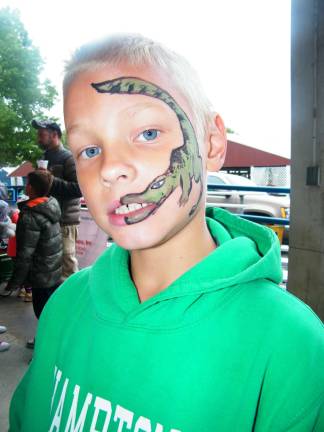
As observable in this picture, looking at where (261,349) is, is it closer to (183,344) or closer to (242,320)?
(242,320)

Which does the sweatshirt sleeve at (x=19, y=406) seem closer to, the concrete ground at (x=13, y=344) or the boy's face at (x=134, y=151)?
the boy's face at (x=134, y=151)

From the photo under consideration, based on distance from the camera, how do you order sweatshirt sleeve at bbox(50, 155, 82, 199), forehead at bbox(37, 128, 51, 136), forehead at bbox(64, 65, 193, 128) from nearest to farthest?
forehead at bbox(64, 65, 193, 128), sweatshirt sleeve at bbox(50, 155, 82, 199), forehead at bbox(37, 128, 51, 136)

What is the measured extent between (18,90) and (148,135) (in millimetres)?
20285

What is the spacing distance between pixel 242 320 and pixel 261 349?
0.26 feet

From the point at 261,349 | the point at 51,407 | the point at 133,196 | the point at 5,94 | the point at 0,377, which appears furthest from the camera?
the point at 5,94

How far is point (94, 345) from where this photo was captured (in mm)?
1047

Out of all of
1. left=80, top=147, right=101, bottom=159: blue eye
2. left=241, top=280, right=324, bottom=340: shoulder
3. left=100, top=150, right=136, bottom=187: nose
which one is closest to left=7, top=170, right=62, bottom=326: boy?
left=80, top=147, right=101, bottom=159: blue eye

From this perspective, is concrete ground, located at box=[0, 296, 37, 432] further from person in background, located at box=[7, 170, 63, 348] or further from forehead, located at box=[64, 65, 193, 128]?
forehead, located at box=[64, 65, 193, 128]

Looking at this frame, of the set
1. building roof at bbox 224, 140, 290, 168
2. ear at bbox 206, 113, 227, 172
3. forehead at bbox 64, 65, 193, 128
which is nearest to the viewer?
forehead at bbox 64, 65, 193, 128

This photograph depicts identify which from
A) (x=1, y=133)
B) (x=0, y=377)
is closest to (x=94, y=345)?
(x=0, y=377)

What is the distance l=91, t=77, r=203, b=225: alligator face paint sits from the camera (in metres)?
0.99

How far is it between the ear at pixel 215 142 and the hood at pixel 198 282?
0.22 meters

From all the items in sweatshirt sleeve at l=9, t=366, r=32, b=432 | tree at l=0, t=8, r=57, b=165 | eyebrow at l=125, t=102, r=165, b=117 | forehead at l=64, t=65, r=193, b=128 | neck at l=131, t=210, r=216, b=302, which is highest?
tree at l=0, t=8, r=57, b=165

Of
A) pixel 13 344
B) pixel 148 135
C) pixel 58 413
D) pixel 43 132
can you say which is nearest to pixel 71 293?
pixel 58 413
